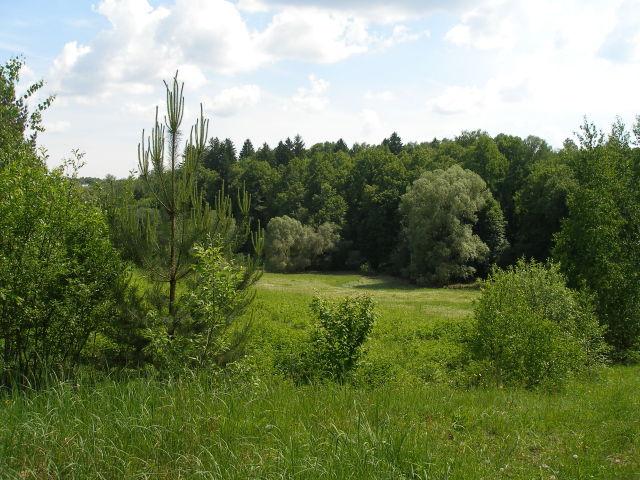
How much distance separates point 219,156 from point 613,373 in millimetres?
82569

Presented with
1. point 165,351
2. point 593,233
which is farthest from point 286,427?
point 593,233

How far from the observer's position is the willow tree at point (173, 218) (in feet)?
26.8

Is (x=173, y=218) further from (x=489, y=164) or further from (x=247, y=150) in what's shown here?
(x=247, y=150)

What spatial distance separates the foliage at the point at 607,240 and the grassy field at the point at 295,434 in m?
11.2

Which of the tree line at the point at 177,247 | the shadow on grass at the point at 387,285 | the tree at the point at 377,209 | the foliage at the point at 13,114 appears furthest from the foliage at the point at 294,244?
the foliage at the point at 13,114

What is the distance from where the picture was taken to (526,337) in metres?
12.1

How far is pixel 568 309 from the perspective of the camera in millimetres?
14828

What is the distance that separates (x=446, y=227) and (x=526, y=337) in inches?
1543

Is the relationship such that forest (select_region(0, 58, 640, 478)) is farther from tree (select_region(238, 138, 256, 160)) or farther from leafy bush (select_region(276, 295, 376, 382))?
tree (select_region(238, 138, 256, 160))

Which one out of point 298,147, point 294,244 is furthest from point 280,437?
point 298,147

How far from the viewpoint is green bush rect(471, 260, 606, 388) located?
1198 cm

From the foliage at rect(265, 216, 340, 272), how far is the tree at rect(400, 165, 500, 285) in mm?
15002

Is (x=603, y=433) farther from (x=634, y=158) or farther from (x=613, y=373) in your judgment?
(x=634, y=158)

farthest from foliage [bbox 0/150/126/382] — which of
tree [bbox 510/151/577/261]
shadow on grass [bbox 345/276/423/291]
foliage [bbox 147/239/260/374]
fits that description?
tree [bbox 510/151/577/261]
